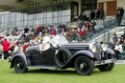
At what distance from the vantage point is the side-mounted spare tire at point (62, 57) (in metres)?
14.4

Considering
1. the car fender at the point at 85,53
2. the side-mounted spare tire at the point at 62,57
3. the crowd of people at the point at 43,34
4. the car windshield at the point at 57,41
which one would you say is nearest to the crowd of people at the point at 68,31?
the crowd of people at the point at 43,34

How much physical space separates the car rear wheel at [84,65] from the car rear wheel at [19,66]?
2519 millimetres

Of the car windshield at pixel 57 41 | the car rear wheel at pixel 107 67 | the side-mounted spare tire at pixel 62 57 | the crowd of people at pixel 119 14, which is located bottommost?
the car rear wheel at pixel 107 67

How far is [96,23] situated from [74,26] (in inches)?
101

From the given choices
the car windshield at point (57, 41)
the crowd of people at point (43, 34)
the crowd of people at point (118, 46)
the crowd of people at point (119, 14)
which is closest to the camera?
the car windshield at point (57, 41)

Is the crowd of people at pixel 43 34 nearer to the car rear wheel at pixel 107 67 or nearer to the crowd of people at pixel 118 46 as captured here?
the crowd of people at pixel 118 46

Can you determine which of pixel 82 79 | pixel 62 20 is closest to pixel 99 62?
pixel 82 79

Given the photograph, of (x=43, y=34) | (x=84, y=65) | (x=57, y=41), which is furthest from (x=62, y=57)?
(x=43, y=34)

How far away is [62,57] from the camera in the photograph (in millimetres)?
14609

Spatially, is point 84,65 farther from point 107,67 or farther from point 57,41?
point 107,67

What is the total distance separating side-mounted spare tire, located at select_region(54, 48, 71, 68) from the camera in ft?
47.4

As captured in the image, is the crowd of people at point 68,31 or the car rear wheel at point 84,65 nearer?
the car rear wheel at point 84,65

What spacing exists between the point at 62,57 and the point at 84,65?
3.48 feet

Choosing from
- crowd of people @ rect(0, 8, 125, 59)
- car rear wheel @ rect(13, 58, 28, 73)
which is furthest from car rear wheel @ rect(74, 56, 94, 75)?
crowd of people @ rect(0, 8, 125, 59)
